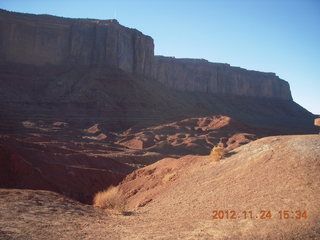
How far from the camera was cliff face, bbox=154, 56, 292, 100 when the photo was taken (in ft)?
291

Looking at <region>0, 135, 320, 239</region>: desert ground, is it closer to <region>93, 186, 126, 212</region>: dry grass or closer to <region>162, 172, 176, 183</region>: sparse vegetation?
<region>93, 186, 126, 212</region>: dry grass

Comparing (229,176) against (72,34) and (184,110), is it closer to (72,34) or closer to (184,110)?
(184,110)

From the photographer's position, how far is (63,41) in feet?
205

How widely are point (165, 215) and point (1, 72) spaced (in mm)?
53818

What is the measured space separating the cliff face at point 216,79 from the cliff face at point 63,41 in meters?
21.2

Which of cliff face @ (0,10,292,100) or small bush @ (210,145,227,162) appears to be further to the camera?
cliff face @ (0,10,292,100)

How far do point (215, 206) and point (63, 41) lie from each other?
60717 millimetres

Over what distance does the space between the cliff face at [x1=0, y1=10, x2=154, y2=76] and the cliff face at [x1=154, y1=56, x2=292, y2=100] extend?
21.2m

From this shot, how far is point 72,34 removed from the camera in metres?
63.0

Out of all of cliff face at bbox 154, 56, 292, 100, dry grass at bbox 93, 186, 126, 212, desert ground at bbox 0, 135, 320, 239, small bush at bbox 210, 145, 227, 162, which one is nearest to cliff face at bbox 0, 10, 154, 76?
cliff face at bbox 154, 56, 292, 100

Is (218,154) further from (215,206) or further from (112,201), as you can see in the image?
(112,201)

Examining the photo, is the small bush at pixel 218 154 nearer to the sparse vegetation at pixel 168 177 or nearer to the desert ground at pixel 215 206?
the desert ground at pixel 215 206

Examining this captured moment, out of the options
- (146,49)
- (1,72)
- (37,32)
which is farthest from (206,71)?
(1,72)

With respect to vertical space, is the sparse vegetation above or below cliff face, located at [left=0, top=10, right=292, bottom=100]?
below
